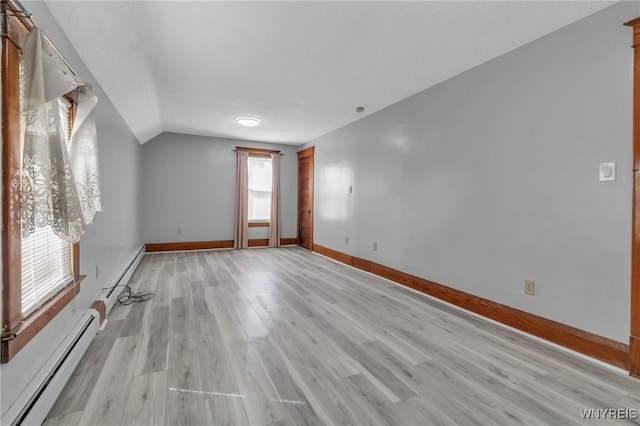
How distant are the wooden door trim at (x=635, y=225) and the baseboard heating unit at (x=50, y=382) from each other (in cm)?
324

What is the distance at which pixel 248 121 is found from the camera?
4.66m

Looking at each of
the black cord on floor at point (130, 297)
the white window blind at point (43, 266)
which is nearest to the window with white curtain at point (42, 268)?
the white window blind at point (43, 266)

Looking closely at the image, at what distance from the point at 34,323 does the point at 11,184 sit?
2.22 ft

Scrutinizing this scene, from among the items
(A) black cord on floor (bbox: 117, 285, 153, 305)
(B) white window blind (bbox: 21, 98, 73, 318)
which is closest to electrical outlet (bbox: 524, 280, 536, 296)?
(B) white window blind (bbox: 21, 98, 73, 318)

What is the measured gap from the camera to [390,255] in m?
3.87

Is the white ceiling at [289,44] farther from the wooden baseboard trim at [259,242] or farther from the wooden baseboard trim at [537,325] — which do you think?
the wooden baseboard trim at [259,242]

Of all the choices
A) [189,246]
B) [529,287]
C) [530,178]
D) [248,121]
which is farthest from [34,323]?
[189,246]

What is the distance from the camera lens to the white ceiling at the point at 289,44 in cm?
195

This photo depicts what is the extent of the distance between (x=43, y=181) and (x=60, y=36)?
3.57ft

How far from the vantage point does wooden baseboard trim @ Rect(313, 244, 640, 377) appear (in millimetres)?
1887

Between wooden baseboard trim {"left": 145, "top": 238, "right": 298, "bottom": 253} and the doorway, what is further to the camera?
the doorway

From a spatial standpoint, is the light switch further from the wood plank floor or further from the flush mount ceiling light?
the flush mount ceiling light

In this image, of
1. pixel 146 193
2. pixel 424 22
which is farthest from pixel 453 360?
pixel 146 193

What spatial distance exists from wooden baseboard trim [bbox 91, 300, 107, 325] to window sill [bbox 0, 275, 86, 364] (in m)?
0.48
